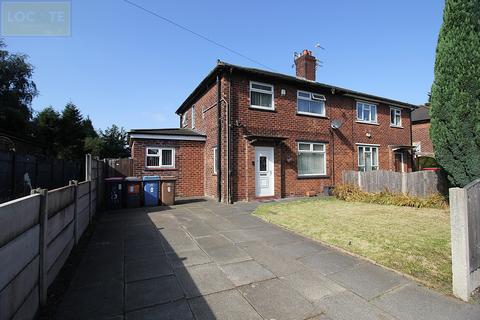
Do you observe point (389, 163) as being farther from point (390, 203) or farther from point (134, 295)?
point (134, 295)

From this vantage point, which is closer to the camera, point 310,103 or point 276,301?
point 276,301

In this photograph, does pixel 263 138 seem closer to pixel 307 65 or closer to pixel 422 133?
pixel 307 65

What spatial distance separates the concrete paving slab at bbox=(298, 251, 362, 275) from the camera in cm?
396

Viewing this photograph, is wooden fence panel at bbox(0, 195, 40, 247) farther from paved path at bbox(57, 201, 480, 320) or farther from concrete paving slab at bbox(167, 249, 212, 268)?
concrete paving slab at bbox(167, 249, 212, 268)

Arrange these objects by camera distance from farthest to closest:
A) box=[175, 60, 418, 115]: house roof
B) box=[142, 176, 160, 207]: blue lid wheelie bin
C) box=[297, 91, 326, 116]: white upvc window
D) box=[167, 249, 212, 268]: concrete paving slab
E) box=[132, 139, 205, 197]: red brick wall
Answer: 1. box=[297, 91, 326, 116]: white upvc window
2. box=[132, 139, 205, 197]: red brick wall
3. box=[175, 60, 418, 115]: house roof
4. box=[142, 176, 160, 207]: blue lid wheelie bin
5. box=[167, 249, 212, 268]: concrete paving slab

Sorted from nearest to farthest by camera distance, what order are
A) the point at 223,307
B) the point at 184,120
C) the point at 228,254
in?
the point at 223,307, the point at 228,254, the point at 184,120

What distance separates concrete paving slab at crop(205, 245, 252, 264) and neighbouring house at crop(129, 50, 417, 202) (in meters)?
5.43

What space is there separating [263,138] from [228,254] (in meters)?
6.70

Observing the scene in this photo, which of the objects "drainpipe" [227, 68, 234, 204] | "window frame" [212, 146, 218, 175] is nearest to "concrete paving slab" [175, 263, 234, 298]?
"drainpipe" [227, 68, 234, 204]

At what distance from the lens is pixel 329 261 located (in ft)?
13.9

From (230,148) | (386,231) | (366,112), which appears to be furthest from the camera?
(366,112)

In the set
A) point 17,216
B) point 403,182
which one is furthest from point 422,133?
point 17,216

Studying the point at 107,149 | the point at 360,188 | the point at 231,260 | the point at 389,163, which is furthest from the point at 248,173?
the point at 107,149

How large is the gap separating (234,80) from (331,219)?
6.73m
